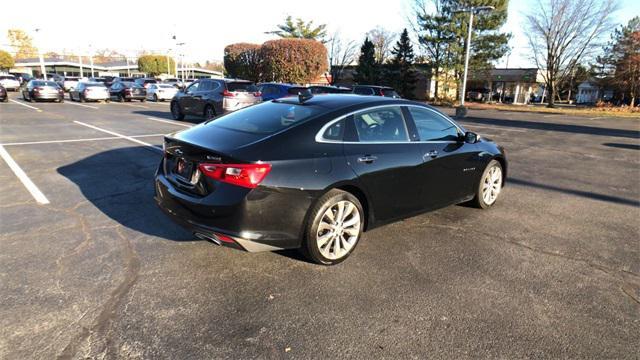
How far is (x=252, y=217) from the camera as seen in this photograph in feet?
10.6

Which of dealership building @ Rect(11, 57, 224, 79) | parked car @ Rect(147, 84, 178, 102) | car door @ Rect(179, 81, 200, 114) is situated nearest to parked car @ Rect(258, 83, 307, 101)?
car door @ Rect(179, 81, 200, 114)

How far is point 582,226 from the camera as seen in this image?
16.4 feet

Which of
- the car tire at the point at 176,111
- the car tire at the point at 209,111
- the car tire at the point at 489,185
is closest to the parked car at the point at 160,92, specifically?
the car tire at the point at 176,111

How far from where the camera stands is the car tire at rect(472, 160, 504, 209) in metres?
5.32

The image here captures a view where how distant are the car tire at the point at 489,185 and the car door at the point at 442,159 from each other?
255 millimetres

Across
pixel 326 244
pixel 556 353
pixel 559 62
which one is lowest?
pixel 556 353

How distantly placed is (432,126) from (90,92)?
88.7 ft

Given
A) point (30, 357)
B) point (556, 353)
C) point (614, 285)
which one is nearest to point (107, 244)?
point (30, 357)

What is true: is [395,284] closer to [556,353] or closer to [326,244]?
[326,244]

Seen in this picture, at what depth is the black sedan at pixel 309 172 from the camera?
3260mm

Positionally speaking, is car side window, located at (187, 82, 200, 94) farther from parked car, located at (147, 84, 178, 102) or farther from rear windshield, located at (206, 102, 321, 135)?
parked car, located at (147, 84, 178, 102)

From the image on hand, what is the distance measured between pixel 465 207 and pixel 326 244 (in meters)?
2.68

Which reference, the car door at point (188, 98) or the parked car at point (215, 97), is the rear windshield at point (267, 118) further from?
the car door at point (188, 98)

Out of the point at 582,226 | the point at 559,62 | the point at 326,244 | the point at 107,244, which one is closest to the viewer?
the point at 326,244
